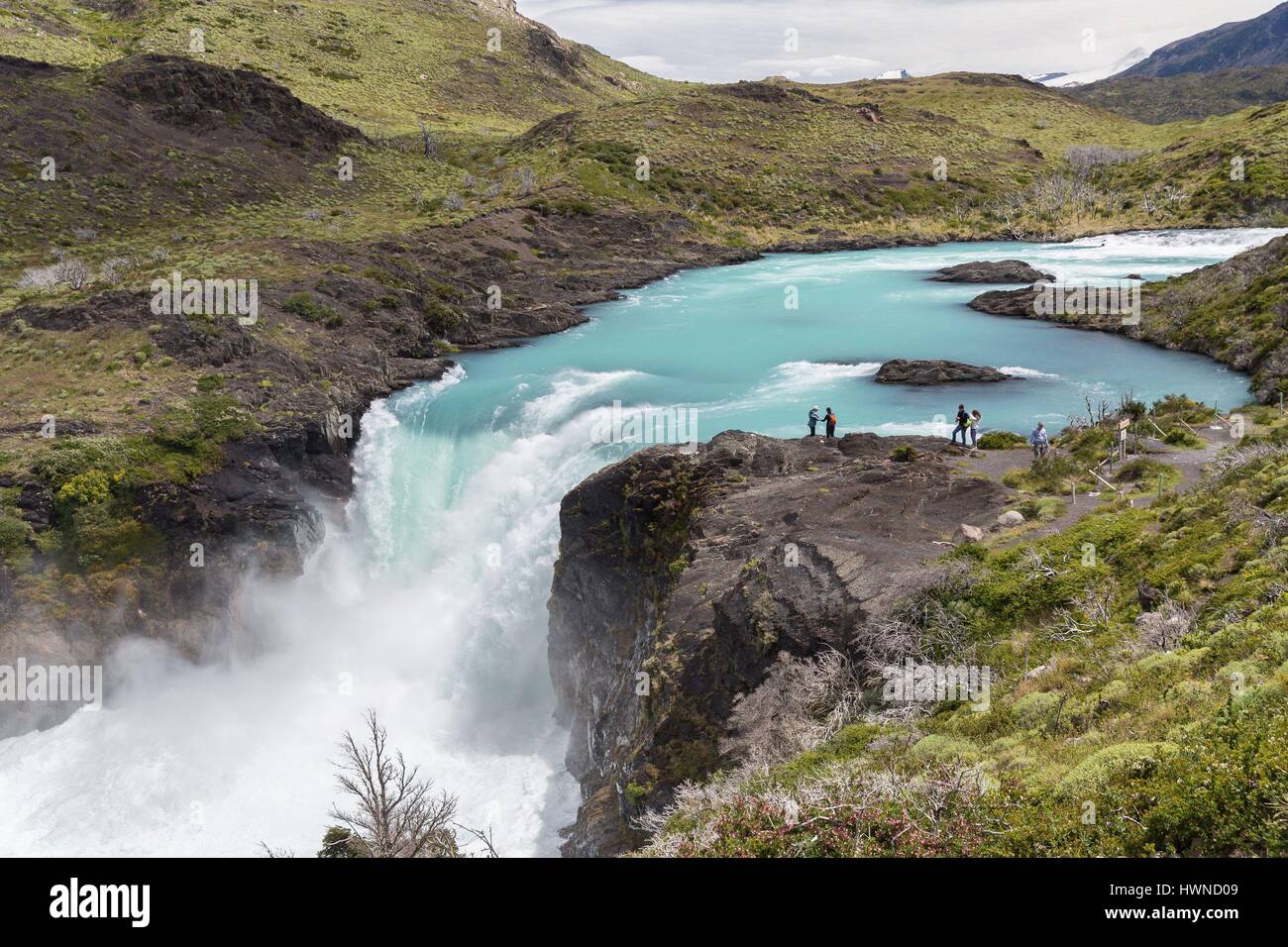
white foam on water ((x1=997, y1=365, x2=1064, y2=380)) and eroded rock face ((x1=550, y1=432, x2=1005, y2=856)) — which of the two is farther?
white foam on water ((x1=997, y1=365, x2=1064, y2=380))

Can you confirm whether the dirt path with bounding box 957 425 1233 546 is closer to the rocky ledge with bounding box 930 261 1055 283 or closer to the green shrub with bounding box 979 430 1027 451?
the green shrub with bounding box 979 430 1027 451

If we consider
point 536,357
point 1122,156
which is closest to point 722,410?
point 536,357

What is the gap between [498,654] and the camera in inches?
1225

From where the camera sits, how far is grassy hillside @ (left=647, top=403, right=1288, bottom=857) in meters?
8.61

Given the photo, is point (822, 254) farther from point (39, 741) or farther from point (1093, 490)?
point (39, 741)

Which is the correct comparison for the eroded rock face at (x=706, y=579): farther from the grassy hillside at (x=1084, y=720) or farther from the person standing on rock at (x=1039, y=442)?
the person standing on rock at (x=1039, y=442)

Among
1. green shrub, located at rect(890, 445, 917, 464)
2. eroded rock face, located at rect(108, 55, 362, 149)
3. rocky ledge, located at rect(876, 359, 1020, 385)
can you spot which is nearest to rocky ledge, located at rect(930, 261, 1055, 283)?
rocky ledge, located at rect(876, 359, 1020, 385)

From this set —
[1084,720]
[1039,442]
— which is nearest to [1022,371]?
[1039,442]

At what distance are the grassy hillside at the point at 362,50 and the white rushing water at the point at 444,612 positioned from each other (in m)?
70.8

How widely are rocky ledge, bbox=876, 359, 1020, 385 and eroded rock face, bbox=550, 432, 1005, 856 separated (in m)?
12.9

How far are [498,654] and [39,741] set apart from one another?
14.2 m

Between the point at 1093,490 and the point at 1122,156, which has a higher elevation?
the point at 1122,156

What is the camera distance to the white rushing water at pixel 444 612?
82.7 ft

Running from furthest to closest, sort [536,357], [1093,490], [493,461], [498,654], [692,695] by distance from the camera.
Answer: [536,357]
[493,461]
[498,654]
[1093,490]
[692,695]
